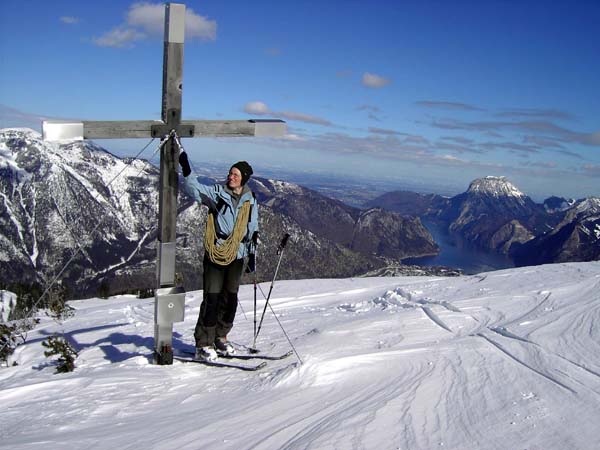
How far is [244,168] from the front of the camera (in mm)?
6707

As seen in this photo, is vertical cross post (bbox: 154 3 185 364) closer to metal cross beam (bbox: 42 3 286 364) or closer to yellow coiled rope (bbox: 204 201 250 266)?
metal cross beam (bbox: 42 3 286 364)

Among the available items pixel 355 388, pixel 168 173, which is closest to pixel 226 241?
pixel 168 173

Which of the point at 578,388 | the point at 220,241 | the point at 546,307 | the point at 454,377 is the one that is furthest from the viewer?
the point at 546,307

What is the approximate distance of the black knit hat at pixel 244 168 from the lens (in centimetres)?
668

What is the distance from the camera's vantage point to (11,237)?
7470 inches

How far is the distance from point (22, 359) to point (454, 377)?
21.7ft

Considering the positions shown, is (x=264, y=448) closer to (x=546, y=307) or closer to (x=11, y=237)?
(x=546, y=307)

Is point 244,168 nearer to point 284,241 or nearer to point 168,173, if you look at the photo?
point 168,173

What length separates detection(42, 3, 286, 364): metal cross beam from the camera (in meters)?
5.99

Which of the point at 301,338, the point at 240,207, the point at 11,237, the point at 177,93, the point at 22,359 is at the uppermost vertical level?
the point at 177,93

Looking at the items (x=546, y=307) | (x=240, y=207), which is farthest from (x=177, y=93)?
(x=546, y=307)

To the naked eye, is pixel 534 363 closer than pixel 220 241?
Yes

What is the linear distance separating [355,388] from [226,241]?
255cm

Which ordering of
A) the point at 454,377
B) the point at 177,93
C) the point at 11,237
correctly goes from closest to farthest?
the point at 454,377 → the point at 177,93 → the point at 11,237
